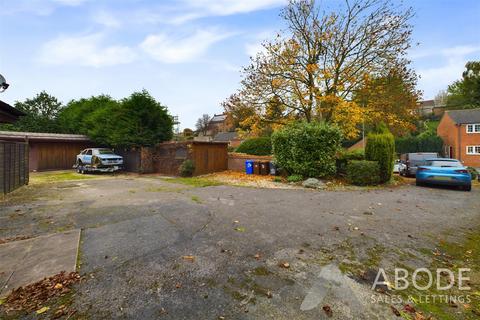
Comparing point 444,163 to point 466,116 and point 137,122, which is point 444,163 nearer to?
point 137,122

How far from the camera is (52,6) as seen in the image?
7.62m

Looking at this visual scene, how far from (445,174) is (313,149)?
17.5ft

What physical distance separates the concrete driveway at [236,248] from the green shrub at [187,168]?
256 inches

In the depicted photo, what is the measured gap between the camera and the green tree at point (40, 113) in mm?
28031

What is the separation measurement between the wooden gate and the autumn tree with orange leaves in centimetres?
1178

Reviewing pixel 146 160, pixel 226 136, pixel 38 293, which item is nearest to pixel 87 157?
pixel 146 160

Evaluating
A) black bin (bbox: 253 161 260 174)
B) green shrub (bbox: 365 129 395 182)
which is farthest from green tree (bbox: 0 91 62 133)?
green shrub (bbox: 365 129 395 182)

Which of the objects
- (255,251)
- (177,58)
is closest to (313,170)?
(255,251)

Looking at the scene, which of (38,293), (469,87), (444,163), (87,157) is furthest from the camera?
(469,87)

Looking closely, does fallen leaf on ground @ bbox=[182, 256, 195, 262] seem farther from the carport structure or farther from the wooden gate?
the carport structure

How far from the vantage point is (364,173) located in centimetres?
1010

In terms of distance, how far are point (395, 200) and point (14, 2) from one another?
13746 mm

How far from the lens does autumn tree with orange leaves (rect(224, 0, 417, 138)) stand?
40.6 feet

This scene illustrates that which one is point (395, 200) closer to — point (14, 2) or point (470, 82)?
point (14, 2)
